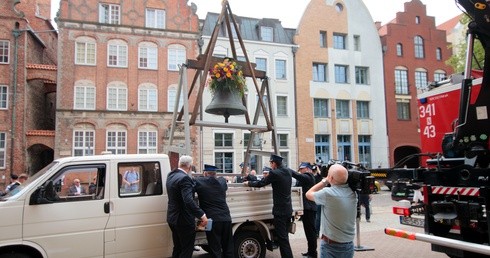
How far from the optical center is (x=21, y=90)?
24.1 meters

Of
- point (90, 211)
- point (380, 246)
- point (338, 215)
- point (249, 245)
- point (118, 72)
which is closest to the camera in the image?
point (338, 215)

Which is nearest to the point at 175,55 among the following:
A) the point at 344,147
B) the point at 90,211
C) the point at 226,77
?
the point at 344,147

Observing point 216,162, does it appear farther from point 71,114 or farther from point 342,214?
point 342,214

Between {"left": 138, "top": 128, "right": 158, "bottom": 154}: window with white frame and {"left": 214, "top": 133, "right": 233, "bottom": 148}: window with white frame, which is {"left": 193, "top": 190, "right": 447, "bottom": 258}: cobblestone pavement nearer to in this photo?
{"left": 138, "top": 128, "right": 158, "bottom": 154}: window with white frame

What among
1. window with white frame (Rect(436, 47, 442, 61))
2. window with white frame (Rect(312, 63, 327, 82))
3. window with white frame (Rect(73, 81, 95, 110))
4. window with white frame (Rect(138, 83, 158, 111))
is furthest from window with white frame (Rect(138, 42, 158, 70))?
window with white frame (Rect(436, 47, 442, 61))

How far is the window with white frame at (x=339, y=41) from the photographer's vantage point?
1286 inches

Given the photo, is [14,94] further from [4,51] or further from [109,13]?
[109,13]

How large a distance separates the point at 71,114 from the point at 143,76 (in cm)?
519

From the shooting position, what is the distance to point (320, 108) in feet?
103

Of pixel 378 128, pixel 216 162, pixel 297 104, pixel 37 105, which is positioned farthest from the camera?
pixel 378 128

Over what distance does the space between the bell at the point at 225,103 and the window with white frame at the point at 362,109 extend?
2687cm

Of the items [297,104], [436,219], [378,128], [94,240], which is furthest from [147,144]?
[436,219]

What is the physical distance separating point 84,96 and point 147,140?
16.0 ft

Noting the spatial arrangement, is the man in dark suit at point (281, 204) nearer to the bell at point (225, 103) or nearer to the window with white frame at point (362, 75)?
the bell at point (225, 103)
